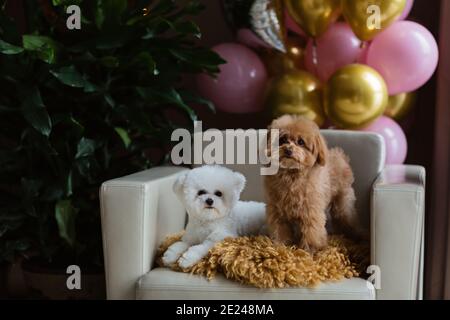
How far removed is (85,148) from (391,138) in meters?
1.19

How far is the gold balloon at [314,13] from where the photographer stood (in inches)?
81.2

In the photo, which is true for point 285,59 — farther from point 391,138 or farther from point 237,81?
point 391,138

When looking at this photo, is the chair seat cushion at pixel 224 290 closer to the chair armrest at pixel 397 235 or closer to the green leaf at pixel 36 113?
the chair armrest at pixel 397 235

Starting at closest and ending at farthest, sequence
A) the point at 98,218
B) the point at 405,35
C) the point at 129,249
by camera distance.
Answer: the point at 129,249
the point at 405,35
the point at 98,218

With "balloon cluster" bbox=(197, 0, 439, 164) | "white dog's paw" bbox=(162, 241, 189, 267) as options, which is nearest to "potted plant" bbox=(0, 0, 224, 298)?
"balloon cluster" bbox=(197, 0, 439, 164)

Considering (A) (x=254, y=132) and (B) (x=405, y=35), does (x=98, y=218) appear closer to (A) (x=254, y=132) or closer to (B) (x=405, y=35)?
(A) (x=254, y=132)

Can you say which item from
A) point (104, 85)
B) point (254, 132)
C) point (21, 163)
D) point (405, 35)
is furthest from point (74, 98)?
point (405, 35)

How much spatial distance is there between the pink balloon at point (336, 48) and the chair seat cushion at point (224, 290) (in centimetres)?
98

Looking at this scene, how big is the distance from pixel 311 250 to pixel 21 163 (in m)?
1.14

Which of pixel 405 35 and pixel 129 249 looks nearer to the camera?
pixel 129 249

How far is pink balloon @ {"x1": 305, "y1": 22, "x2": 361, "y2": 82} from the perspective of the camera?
2148 mm

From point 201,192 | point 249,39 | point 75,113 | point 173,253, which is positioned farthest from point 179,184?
point 249,39

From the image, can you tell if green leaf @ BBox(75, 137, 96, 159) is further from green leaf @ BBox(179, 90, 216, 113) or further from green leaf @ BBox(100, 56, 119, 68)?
green leaf @ BBox(179, 90, 216, 113)

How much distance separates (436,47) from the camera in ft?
6.79
